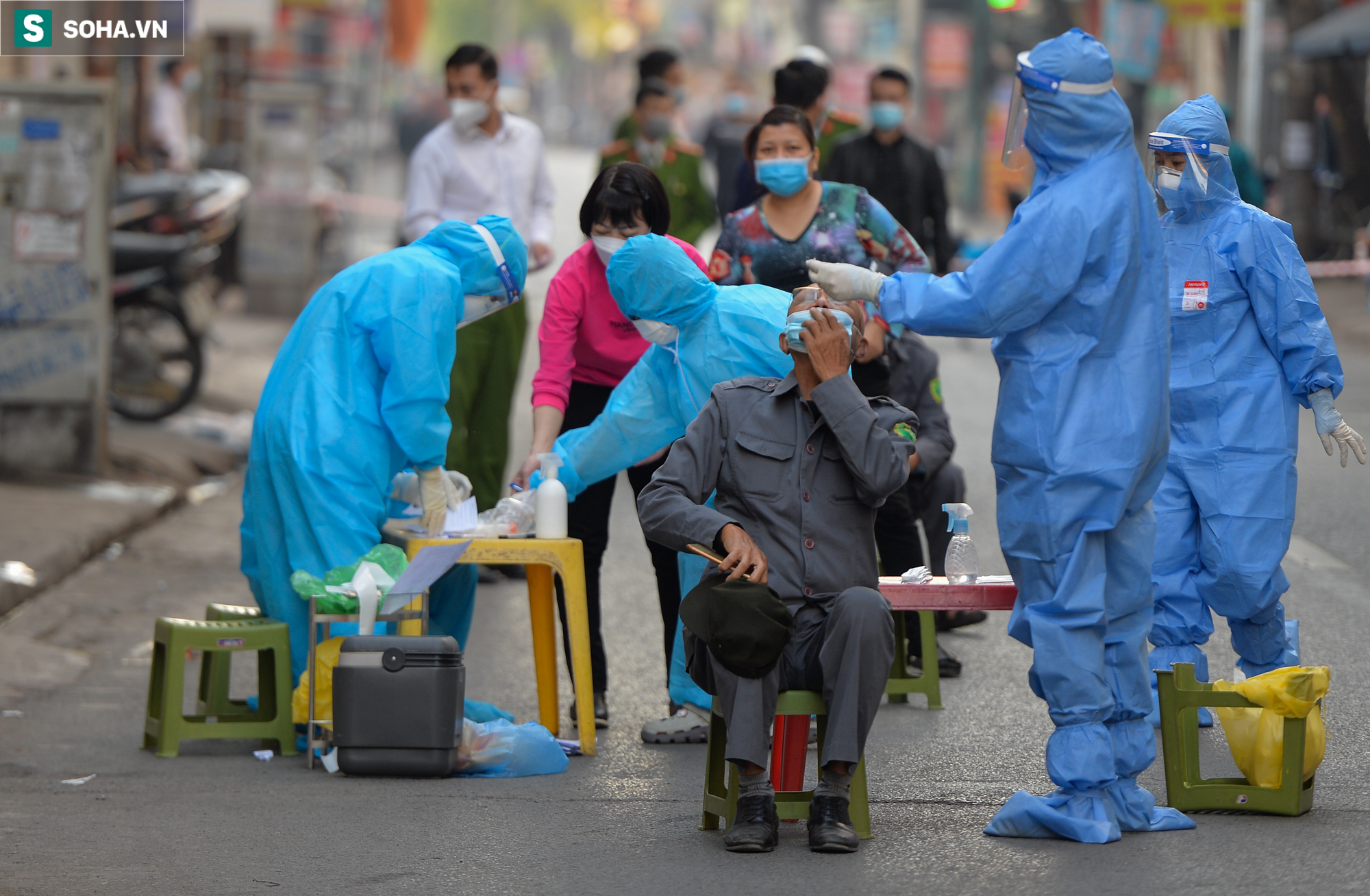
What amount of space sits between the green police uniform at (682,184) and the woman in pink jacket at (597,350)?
3.26m

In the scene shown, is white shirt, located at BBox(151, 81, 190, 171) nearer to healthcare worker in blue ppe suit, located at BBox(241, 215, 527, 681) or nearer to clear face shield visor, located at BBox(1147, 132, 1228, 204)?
healthcare worker in blue ppe suit, located at BBox(241, 215, 527, 681)

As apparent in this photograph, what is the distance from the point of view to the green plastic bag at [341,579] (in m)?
5.52

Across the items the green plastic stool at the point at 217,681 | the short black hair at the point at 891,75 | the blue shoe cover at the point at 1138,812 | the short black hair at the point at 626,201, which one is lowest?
the green plastic stool at the point at 217,681

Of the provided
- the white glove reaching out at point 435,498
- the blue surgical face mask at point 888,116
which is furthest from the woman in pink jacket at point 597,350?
the blue surgical face mask at point 888,116

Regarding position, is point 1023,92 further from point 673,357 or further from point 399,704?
point 399,704

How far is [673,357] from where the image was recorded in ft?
18.2

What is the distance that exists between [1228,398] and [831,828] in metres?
2.01

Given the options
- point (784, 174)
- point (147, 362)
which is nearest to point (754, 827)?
point (784, 174)

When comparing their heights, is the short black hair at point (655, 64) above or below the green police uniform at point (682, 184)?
above

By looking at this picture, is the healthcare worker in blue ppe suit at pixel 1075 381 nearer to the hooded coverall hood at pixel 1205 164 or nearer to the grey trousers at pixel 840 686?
the grey trousers at pixel 840 686

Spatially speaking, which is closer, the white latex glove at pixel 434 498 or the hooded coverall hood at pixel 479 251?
the white latex glove at pixel 434 498

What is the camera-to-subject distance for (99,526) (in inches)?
351

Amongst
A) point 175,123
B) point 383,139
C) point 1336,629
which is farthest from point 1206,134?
point 383,139

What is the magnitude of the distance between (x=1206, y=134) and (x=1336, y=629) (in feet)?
8.22
